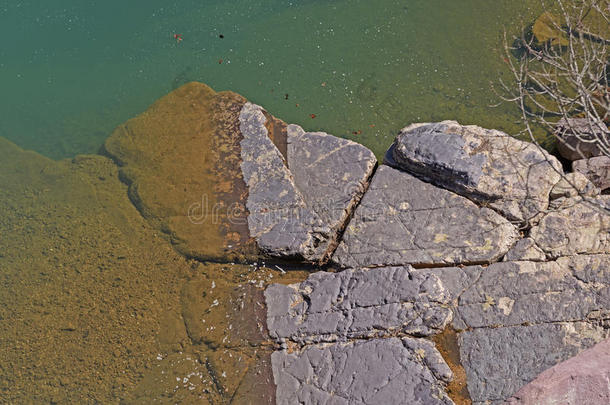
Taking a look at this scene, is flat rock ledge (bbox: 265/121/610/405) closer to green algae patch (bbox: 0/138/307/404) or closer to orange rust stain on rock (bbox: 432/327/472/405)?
orange rust stain on rock (bbox: 432/327/472/405)

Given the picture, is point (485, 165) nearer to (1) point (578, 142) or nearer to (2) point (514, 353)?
(1) point (578, 142)

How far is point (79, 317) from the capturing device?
4.29 m

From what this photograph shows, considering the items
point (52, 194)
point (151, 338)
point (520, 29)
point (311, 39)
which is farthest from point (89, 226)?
point (520, 29)

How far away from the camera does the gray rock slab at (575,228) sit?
3553 millimetres

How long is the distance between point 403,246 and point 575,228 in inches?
49.7

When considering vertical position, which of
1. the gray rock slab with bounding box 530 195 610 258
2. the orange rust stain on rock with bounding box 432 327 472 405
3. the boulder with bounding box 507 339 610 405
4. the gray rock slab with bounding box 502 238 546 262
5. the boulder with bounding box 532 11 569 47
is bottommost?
the orange rust stain on rock with bounding box 432 327 472 405

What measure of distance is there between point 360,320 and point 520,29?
3.93 m

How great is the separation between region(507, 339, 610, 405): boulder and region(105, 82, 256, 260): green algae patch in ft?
7.50

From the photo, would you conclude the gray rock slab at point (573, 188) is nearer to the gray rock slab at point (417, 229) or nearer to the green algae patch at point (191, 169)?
the gray rock slab at point (417, 229)

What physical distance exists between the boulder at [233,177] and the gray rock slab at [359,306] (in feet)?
1.10

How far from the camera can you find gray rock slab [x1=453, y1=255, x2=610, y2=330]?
10.9ft

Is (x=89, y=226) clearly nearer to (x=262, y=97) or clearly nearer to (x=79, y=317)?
(x=79, y=317)

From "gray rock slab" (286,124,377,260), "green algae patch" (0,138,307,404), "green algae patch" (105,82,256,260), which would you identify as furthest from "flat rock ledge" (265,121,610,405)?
"green algae patch" (105,82,256,260)

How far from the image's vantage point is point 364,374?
3.33 meters
